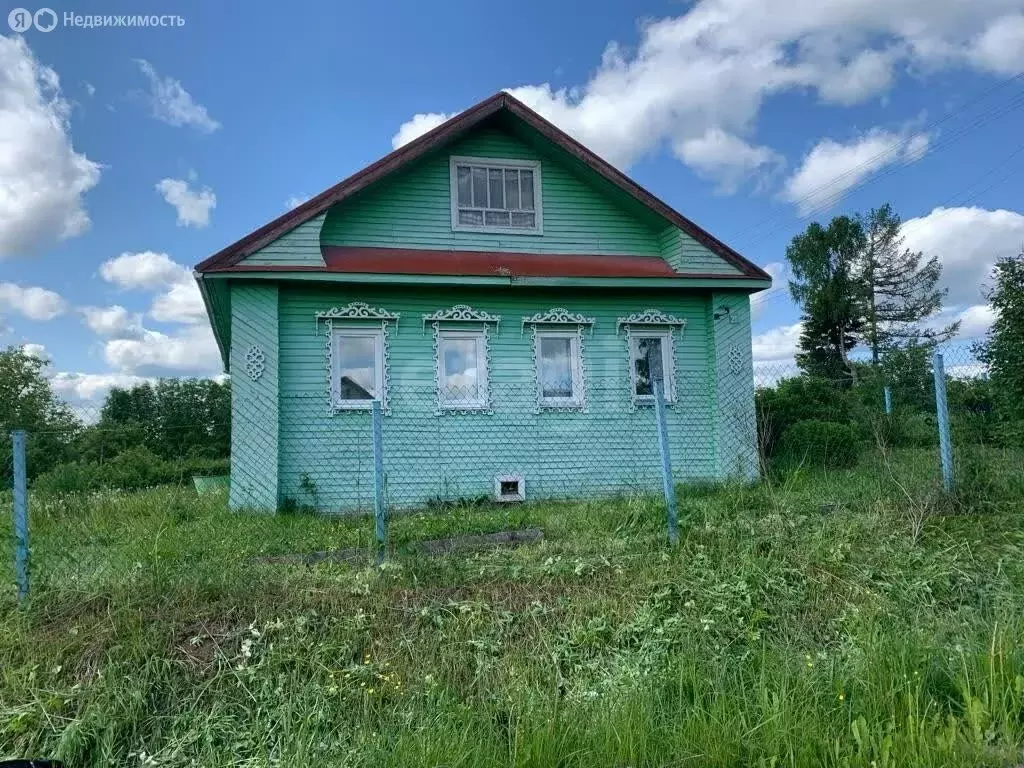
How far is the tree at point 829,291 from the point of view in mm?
35562

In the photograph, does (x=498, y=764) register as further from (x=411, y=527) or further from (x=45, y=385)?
(x=45, y=385)

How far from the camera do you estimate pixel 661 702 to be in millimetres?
3379

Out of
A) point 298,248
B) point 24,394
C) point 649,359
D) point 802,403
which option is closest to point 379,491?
point 298,248

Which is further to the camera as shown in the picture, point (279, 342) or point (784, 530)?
point (279, 342)

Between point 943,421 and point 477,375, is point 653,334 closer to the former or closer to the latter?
point 477,375

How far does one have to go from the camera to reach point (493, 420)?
33.1 feet

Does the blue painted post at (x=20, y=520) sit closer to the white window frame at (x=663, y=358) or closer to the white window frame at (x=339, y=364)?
the white window frame at (x=339, y=364)

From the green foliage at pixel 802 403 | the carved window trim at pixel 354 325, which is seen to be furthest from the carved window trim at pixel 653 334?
the green foliage at pixel 802 403

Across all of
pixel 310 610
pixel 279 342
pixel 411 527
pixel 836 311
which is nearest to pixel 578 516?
pixel 411 527

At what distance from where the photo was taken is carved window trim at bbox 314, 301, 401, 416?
960 cm

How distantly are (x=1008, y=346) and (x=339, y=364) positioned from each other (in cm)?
889

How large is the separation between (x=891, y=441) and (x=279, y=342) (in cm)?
784

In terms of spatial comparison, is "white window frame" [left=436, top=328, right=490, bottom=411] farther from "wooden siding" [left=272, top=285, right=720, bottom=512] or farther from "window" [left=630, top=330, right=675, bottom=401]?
"window" [left=630, top=330, right=675, bottom=401]

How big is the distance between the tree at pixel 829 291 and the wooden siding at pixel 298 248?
31366 mm
